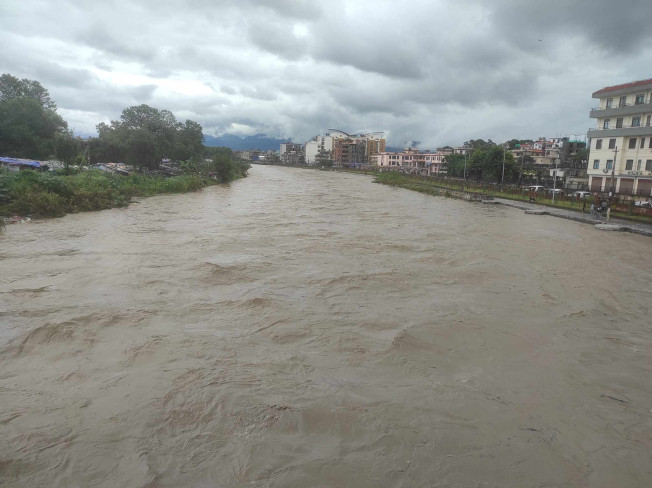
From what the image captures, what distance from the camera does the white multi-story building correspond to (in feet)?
103

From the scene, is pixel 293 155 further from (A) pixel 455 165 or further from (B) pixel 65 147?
(B) pixel 65 147

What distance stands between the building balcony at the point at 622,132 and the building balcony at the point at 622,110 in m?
1.11

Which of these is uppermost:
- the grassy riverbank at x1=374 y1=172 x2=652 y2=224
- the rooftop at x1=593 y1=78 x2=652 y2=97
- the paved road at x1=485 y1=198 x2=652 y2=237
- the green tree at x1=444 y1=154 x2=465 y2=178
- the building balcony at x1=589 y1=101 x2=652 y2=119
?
the rooftop at x1=593 y1=78 x2=652 y2=97

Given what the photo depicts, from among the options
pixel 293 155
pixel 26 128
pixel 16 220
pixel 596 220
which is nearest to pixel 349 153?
pixel 293 155

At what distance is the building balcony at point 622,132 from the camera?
31.1m

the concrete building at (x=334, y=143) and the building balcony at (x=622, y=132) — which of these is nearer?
the building balcony at (x=622, y=132)

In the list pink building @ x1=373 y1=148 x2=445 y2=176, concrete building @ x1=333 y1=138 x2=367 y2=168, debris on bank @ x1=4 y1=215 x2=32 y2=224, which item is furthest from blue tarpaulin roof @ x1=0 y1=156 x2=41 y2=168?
concrete building @ x1=333 y1=138 x2=367 y2=168

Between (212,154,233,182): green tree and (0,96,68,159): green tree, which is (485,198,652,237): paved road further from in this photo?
(0,96,68,159): green tree

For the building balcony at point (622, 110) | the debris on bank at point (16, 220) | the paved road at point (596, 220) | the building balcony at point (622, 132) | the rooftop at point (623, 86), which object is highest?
the rooftop at point (623, 86)

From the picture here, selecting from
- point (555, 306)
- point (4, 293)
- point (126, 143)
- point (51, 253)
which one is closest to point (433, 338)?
point (555, 306)

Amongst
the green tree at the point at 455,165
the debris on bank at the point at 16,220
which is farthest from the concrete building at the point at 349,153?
the debris on bank at the point at 16,220

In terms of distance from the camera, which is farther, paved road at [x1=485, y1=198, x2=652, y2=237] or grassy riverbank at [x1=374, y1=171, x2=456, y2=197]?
grassy riverbank at [x1=374, y1=171, x2=456, y2=197]

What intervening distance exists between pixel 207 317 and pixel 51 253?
6.66 metres

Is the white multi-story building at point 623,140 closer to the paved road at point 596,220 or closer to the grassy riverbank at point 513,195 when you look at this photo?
the grassy riverbank at point 513,195
